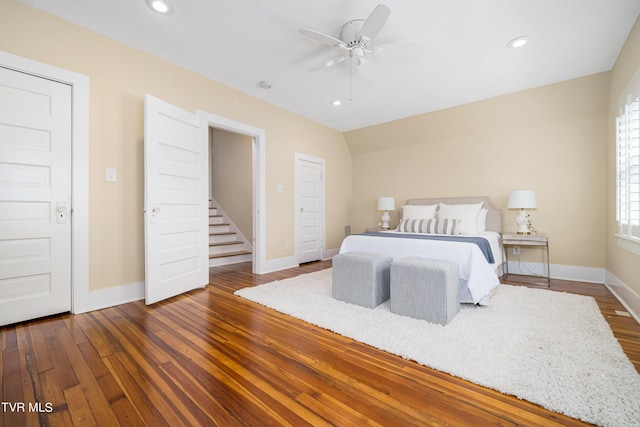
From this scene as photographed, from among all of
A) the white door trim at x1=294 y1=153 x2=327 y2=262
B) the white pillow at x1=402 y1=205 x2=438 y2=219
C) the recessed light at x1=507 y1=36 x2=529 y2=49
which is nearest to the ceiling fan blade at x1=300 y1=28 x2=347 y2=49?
the recessed light at x1=507 y1=36 x2=529 y2=49

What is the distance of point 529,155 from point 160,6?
16.7 feet

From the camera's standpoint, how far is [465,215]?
4078mm

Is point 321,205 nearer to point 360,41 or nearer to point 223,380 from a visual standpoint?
point 360,41

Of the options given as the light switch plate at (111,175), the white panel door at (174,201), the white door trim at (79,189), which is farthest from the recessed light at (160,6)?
the light switch plate at (111,175)

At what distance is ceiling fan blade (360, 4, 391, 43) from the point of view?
6.47 ft

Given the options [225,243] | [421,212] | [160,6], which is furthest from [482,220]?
[160,6]

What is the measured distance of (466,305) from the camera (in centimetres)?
279

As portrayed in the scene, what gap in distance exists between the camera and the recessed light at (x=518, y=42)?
268 cm

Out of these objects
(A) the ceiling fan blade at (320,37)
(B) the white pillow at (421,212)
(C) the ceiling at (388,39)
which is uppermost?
(C) the ceiling at (388,39)

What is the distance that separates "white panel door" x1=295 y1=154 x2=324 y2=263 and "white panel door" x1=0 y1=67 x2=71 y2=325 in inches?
123

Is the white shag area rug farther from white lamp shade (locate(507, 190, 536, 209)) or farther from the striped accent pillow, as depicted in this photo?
white lamp shade (locate(507, 190, 536, 209))

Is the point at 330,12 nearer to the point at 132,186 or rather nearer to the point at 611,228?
the point at 132,186

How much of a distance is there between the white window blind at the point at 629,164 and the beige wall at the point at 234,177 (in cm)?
529

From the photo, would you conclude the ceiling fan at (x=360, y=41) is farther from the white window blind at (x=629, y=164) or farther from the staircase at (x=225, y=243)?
the staircase at (x=225, y=243)
